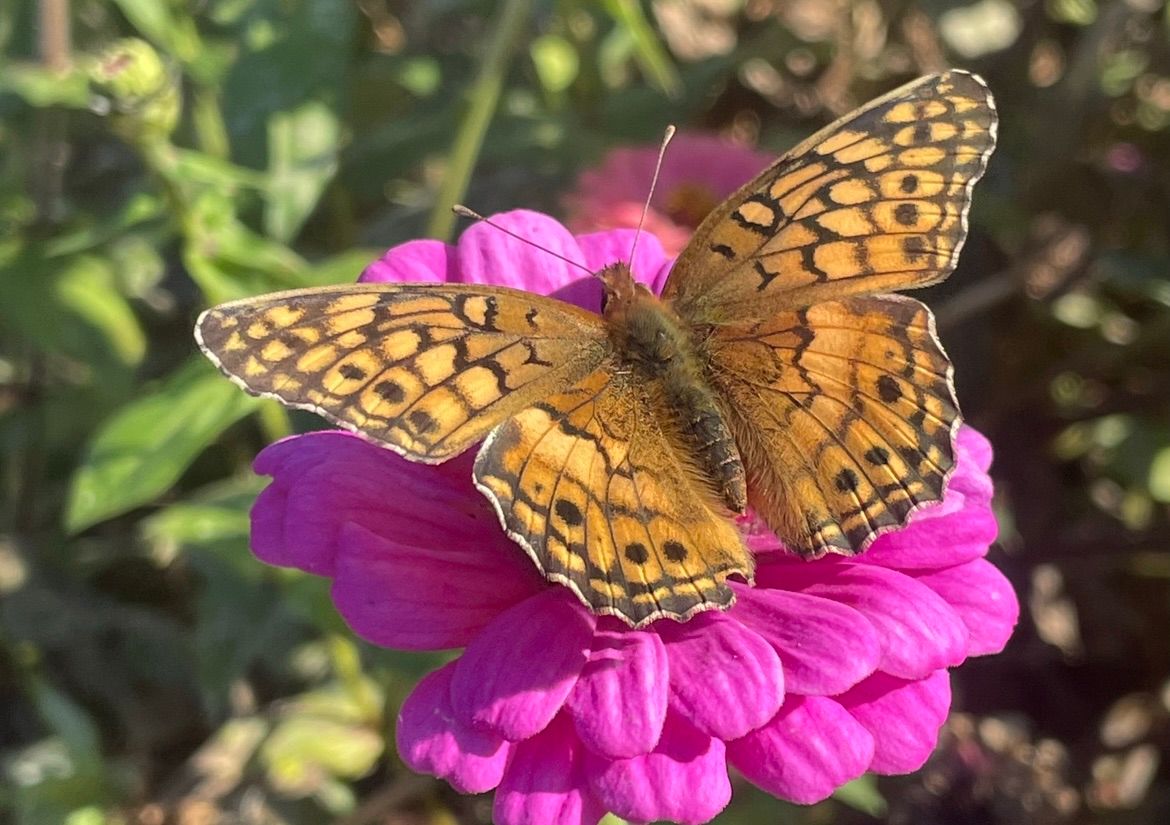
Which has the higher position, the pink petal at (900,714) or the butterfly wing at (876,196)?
the butterfly wing at (876,196)

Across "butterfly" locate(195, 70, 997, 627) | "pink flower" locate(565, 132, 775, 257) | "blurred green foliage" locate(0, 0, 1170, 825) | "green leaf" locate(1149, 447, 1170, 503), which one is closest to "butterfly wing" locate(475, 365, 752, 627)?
"butterfly" locate(195, 70, 997, 627)

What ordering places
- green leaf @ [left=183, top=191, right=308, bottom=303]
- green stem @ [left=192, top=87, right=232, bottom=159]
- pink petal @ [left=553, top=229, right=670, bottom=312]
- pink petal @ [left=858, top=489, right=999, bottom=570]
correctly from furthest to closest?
green stem @ [left=192, top=87, right=232, bottom=159], green leaf @ [left=183, top=191, right=308, bottom=303], pink petal @ [left=553, top=229, right=670, bottom=312], pink petal @ [left=858, top=489, right=999, bottom=570]

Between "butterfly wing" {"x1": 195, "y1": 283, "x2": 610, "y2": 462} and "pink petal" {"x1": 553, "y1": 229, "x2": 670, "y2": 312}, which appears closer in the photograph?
"butterfly wing" {"x1": 195, "y1": 283, "x2": 610, "y2": 462}

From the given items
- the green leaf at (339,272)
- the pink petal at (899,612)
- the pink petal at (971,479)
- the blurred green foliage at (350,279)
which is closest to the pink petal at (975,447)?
the pink petal at (971,479)

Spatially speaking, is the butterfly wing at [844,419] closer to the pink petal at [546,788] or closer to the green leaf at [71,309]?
the pink petal at [546,788]

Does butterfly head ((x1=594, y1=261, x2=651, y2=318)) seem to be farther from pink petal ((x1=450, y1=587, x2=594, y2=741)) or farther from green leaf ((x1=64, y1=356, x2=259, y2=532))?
green leaf ((x1=64, y1=356, x2=259, y2=532))
